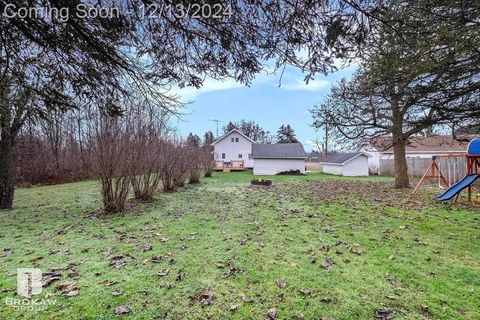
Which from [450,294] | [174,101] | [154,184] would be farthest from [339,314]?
[154,184]

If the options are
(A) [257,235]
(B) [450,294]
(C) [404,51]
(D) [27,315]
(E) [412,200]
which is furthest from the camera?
(E) [412,200]

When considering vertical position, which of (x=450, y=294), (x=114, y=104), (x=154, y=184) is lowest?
(x=450, y=294)

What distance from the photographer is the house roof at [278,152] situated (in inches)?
1133

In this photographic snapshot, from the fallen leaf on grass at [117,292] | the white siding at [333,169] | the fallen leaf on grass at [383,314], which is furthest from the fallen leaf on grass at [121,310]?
the white siding at [333,169]

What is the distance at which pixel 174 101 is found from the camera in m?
3.34

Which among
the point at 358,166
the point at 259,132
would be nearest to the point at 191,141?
the point at 358,166

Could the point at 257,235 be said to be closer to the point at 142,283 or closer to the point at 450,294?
the point at 142,283

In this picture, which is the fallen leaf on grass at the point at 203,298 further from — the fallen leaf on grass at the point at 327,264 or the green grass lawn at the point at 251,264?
the fallen leaf on grass at the point at 327,264

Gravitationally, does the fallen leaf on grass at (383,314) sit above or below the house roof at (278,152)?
below

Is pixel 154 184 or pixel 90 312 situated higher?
pixel 154 184

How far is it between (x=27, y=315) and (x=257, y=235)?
355cm

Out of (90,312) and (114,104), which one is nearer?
(90,312)

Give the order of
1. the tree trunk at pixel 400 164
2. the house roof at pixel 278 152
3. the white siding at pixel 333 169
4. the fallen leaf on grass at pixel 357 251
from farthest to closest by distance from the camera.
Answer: the house roof at pixel 278 152
the white siding at pixel 333 169
the tree trunk at pixel 400 164
the fallen leaf on grass at pixel 357 251

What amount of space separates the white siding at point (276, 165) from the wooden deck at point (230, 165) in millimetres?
4042
